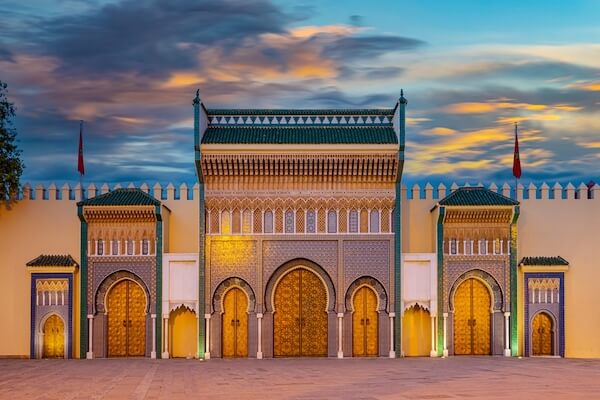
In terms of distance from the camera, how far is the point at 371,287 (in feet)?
72.7

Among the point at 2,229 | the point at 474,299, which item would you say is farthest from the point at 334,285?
Result: the point at 2,229

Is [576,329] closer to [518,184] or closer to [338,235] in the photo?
[518,184]

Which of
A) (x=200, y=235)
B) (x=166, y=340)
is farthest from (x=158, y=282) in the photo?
(x=200, y=235)

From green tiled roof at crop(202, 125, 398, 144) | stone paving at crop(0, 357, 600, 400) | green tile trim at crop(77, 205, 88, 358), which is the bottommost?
stone paving at crop(0, 357, 600, 400)

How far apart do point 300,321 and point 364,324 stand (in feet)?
5.58

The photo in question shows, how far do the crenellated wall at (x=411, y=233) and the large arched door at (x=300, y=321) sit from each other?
291cm

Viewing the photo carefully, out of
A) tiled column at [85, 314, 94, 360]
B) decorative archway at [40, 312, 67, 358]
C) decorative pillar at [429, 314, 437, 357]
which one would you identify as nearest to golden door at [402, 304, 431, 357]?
decorative pillar at [429, 314, 437, 357]

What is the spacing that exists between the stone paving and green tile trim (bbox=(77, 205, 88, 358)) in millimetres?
897

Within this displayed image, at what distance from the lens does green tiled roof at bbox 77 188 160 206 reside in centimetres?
2183

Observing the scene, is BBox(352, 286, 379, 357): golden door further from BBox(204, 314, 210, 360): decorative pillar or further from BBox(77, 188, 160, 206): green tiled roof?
BBox(77, 188, 160, 206): green tiled roof

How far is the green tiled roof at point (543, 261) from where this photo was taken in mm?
22328

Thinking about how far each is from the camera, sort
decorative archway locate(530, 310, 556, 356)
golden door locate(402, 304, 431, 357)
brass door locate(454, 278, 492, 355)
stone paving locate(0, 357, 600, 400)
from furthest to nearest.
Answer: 1. golden door locate(402, 304, 431, 357)
2. decorative archway locate(530, 310, 556, 356)
3. brass door locate(454, 278, 492, 355)
4. stone paving locate(0, 357, 600, 400)

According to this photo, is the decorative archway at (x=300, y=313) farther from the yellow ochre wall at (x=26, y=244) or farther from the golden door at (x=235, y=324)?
the yellow ochre wall at (x=26, y=244)

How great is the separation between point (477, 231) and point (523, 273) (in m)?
1.66
